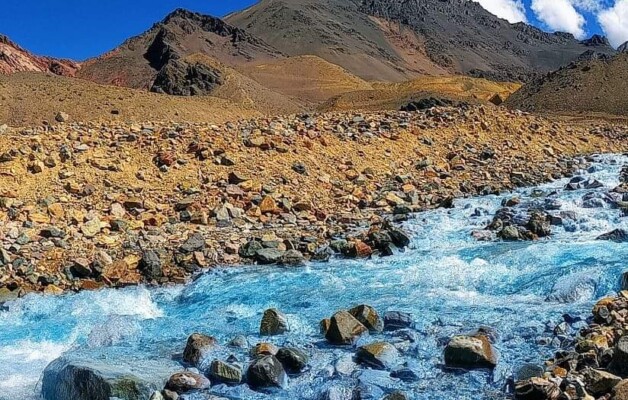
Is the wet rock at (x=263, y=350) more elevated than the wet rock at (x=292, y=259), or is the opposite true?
the wet rock at (x=292, y=259)

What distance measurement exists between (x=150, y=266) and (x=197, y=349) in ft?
14.5

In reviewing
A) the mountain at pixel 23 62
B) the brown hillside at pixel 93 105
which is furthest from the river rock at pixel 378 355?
the mountain at pixel 23 62

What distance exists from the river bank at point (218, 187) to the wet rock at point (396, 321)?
4.03 m

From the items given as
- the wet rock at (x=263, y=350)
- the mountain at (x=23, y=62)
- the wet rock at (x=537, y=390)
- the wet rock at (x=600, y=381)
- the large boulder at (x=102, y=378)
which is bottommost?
the wet rock at (x=537, y=390)

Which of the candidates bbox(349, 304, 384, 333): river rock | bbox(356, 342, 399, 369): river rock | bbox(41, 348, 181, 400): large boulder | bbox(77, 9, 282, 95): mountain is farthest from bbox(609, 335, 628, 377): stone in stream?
bbox(77, 9, 282, 95): mountain

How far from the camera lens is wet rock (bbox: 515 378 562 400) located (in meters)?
5.83

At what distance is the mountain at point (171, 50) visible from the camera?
10706cm

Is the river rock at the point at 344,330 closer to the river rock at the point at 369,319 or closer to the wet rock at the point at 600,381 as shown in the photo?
the river rock at the point at 369,319

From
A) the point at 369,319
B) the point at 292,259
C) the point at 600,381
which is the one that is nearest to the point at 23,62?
the point at 292,259

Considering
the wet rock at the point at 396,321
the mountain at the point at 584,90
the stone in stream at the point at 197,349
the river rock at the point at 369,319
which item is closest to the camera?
the stone in stream at the point at 197,349

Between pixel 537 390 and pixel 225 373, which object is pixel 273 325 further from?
pixel 537 390

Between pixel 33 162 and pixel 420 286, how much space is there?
9.12 metres

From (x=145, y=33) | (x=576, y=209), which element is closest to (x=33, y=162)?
(x=576, y=209)

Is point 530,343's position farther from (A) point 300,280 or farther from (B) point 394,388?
(A) point 300,280
